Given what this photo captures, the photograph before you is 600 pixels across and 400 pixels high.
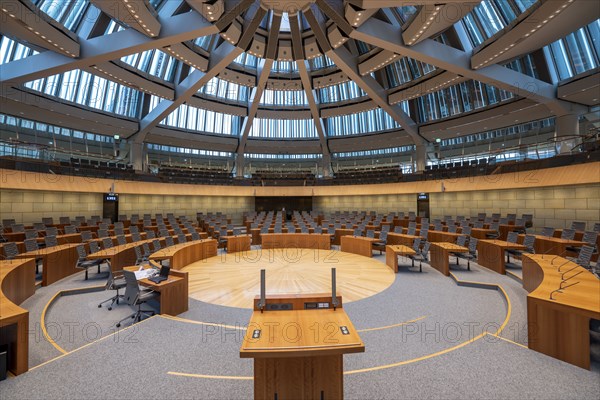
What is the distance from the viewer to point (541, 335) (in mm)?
3379

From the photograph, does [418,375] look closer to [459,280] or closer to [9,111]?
[459,280]

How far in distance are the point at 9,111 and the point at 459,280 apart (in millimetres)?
22723

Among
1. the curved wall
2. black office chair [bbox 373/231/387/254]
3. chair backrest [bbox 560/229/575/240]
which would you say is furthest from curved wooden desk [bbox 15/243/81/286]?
chair backrest [bbox 560/229/575/240]

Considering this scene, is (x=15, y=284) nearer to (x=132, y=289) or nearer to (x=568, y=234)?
(x=132, y=289)

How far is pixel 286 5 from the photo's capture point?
10.6m

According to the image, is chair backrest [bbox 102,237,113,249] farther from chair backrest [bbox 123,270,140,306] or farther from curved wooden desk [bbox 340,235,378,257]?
curved wooden desk [bbox 340,235,378,257]

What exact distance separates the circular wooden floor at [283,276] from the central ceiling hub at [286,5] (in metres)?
9.77

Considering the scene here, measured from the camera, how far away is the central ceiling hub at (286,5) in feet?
33.9

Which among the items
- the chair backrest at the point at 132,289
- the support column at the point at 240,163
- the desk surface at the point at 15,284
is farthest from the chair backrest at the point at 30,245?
the support column at the point at 240,163

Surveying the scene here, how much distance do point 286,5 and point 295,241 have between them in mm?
9958

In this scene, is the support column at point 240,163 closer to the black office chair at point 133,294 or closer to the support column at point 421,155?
the support column at point 421,155

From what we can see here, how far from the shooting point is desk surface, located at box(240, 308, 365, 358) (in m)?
2.23

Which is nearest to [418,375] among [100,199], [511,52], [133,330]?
[133,330]

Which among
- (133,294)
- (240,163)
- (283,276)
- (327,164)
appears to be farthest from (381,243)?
(240,163)
